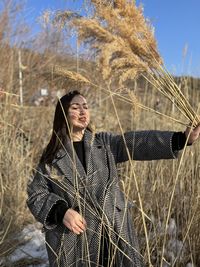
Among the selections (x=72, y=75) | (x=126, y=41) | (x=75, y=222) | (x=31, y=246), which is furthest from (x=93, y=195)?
(x=31, y=246)

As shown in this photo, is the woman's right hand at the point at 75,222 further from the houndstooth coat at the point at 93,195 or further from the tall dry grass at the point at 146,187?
the tall dry grass at the point at 146,187

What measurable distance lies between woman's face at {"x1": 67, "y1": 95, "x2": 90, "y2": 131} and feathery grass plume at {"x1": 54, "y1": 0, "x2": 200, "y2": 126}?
55 centimetres

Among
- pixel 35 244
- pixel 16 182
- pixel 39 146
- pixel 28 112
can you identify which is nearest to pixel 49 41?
pixel 28 112

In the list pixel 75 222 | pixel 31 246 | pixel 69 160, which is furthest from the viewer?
pixel 31 246

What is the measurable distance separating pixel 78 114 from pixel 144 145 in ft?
1.13

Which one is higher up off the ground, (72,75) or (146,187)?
(72,75)

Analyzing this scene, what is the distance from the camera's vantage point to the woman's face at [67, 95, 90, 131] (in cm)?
216

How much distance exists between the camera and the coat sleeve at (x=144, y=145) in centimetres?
201

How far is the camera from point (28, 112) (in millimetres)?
6395

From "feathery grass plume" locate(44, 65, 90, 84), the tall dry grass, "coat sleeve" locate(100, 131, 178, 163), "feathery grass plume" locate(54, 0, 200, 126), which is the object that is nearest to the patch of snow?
the tall dry grass

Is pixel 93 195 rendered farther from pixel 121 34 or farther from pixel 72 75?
pixel 121 34

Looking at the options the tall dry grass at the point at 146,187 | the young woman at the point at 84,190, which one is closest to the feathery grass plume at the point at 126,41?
the tall dry grass at the point at 146,187

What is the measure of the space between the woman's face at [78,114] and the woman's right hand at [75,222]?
1.45 feet

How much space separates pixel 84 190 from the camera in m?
2.07
